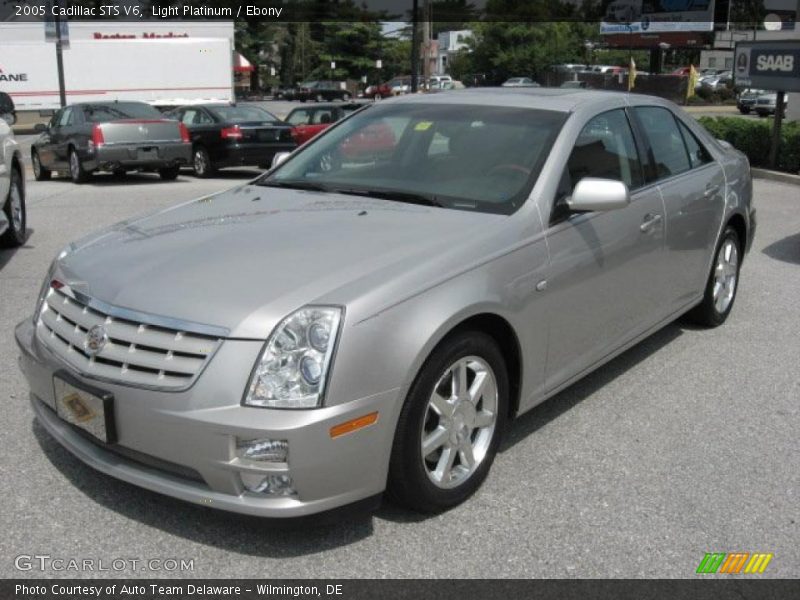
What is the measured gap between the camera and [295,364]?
115 inches

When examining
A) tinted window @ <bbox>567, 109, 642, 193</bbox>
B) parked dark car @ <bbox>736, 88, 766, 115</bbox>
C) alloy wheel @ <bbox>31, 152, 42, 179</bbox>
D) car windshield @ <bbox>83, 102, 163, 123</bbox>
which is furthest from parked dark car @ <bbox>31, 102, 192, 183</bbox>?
parked dark car @ <bbox>736, 88, 766, 115</bbox>

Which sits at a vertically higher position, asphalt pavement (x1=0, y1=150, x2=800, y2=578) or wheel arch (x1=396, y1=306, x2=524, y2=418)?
wheel arch (x1=396, y1=306, x2=524, y2=418)

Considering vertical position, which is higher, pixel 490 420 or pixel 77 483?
pixel 490 420

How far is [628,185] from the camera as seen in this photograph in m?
4.69

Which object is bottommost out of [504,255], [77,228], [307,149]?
[77,228]

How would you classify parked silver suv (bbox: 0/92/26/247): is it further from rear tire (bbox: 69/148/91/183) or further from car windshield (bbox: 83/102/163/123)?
car windshield (bbox: 83/102/163/123)

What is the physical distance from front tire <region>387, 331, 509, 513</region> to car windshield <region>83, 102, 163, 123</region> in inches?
531

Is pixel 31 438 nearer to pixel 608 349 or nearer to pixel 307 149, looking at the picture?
pixel 307 149

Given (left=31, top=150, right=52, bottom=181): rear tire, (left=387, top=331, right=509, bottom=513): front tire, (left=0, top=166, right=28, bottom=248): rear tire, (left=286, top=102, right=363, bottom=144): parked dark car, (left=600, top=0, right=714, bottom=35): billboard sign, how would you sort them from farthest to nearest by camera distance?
(left=600, top=0, right=714, bottom=35): billboard sign < (left=286, top=102, right=363, bottom=144): parked dark car < (left=31, top=150, right=52, bottom=181): rear tire < (left=0, top=166, right=28, bottom=248): rear tire < (left=387, top=331, right=509, bottom=513): front tire

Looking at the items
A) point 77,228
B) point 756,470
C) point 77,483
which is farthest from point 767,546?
point 77,228

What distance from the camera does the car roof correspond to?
4.54 meters

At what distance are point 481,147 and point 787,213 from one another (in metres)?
8.32

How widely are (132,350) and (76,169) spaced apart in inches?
528

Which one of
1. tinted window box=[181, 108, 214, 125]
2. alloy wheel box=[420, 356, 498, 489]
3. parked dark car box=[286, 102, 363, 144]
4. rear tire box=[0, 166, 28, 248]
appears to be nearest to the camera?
alloy wheel box=[420, 356, 498, 489]
